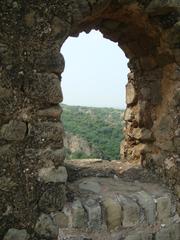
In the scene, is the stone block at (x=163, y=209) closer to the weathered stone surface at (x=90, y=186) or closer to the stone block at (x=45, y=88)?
the weathered stone surface at (x=90, y=186)

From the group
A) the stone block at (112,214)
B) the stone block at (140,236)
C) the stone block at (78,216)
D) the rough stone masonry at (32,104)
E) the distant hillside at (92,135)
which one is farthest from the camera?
the distant hillside at (92,135)

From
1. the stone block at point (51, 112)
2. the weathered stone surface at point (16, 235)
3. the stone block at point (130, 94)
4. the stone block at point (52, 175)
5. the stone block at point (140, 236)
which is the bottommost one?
the stone block at point (140, 236)

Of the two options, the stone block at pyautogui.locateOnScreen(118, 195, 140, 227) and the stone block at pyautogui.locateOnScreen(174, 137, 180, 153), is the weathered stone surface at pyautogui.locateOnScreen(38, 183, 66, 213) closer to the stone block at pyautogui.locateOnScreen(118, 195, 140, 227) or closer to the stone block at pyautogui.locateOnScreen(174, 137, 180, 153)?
the stone block at pyautogui.locateOnScreen(118, 195, 140, 227)

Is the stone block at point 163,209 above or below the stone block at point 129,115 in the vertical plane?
below

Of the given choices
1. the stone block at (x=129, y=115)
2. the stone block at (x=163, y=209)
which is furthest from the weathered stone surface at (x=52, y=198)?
the stone block at (x=129, y=115)

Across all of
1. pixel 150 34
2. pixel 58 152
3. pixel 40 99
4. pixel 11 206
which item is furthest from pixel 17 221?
pixel 150 34

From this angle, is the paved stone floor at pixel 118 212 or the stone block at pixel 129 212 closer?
the paved stone floor at pixel 118 212

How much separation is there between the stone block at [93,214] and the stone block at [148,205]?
0.43m

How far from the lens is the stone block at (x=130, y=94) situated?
4457 mm

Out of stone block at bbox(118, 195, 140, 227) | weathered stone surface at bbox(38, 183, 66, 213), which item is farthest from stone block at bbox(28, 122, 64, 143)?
stone block at bbox(118, 195, 140, 227)

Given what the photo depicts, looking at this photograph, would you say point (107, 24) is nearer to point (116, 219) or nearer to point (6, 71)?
point (6, 71)

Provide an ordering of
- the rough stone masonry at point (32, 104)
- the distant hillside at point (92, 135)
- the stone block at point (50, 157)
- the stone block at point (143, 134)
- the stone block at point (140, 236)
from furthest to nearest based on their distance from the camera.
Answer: the distant hillside at point (92, 135)
the stone block at point (143, 134)
the stone block at point (140, 236)
the stone block at point (50, 157)
the rough stone masonry at point (32, 104)

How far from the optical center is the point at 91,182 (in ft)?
12.8

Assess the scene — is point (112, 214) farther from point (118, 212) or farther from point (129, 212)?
point (129, 212)
